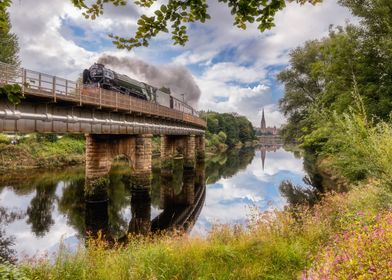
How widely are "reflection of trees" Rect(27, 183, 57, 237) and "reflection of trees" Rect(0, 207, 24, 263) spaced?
0.82 meters

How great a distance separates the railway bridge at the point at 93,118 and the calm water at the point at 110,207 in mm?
2227

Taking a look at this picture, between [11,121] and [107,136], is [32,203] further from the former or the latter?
[11,121]

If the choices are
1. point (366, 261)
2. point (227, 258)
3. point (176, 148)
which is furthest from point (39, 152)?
point (366, 261)

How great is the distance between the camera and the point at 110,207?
17.6m

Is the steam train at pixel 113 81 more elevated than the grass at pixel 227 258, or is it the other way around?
the steam train at pixel 113 81

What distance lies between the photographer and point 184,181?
28.7 metres

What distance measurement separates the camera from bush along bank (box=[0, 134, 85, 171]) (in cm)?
3118

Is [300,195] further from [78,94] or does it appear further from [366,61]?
[78,94]

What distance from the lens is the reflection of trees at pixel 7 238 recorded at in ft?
35.4

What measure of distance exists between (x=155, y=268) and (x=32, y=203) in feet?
52.6

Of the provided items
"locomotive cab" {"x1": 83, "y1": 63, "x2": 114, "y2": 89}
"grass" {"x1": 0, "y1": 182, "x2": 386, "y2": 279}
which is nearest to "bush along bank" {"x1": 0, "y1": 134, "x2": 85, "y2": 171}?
"locomotive cab" {"x1": 83, "y1": 63, "x2": 114, "y2": 89}

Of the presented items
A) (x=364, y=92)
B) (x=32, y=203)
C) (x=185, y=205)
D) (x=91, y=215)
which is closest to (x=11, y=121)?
(x=91, y=215)

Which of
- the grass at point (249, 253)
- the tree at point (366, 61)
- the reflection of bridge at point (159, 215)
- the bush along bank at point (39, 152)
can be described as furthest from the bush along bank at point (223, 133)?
the grass at point (249, 253)

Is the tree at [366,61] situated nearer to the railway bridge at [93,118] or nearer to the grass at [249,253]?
the grass at [249,253]
